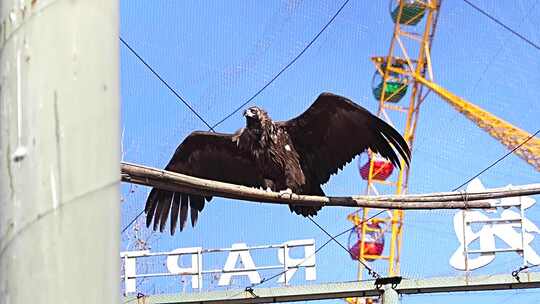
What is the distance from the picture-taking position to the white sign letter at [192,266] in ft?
52.5

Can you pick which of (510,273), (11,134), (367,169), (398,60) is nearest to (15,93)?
(11,134)

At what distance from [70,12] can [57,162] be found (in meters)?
0.17

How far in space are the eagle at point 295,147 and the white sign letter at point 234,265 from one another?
5483mm

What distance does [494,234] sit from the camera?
50.4 feet

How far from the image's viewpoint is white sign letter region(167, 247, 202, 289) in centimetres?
1600

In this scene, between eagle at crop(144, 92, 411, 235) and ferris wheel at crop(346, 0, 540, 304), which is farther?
ferris wheel at crop(346, 0, 540, 304)

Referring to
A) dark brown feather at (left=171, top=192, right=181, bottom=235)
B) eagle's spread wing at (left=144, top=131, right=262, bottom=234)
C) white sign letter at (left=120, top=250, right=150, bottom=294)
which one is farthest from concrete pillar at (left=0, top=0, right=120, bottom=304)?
white sign letter at (left=120, top=250, right=150, bottom=294)

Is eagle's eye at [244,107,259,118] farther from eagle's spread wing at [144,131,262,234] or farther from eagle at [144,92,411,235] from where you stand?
eagle's spread wing at [144,131,262,234]

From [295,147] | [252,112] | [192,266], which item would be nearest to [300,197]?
[252,112]

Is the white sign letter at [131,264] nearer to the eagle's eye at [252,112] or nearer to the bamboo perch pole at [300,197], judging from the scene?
the eagle's eye at [252,112]

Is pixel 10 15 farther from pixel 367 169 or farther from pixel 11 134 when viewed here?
pixel 367 169

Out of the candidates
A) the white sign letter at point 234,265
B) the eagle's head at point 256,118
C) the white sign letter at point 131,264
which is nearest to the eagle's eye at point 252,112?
the eagle's head at point 256,118

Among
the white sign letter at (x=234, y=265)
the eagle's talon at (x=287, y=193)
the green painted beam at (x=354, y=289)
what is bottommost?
the green painted beam at (x=354, y=289)

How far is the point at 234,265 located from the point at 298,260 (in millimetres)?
939
